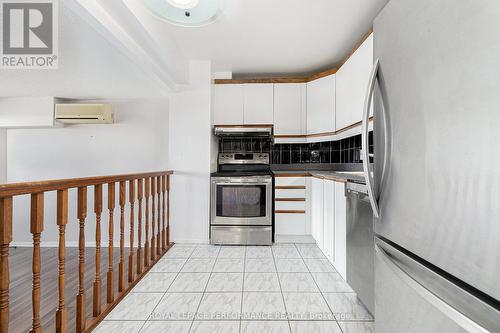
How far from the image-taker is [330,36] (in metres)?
2.68

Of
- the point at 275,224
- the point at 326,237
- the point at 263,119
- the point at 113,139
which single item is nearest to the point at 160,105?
the point at 113,139

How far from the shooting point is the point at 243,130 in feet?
11.3

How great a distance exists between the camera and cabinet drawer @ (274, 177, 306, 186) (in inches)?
124

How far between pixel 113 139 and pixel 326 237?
3.75 meters

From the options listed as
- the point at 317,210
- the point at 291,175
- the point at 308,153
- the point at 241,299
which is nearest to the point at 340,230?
the point at 317,210

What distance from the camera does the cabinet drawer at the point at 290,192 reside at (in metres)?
3.14

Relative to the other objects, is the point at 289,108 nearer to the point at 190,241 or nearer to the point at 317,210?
the point at 317,210

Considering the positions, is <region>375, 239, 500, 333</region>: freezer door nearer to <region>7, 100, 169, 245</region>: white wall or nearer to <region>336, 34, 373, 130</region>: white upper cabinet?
<region>336, 34, 373, 130</region>: white upper cabinet

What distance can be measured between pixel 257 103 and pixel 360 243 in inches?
93.3

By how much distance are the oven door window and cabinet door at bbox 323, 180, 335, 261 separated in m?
0.84

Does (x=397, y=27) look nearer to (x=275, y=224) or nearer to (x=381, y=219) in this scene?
(x=381, y=219)

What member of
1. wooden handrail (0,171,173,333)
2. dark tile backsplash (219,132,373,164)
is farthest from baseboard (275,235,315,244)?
wooden handrail (0,171,173,333)

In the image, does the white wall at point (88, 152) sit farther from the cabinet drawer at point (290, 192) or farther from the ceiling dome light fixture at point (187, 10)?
the ceiling dome light fixture at point (187, 10)

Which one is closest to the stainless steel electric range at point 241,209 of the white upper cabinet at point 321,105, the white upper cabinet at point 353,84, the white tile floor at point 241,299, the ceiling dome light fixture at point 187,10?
the white tile floor at point 241,299
